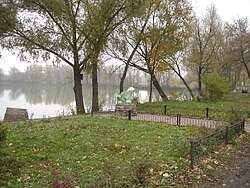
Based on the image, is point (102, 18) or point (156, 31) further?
point (156, 31)

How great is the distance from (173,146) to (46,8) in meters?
13.7

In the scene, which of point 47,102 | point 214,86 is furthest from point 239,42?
point 47,102

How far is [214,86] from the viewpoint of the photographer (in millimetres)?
26422

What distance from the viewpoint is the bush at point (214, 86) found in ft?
86.2

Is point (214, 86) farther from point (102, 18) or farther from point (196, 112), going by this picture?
point (102, 18)

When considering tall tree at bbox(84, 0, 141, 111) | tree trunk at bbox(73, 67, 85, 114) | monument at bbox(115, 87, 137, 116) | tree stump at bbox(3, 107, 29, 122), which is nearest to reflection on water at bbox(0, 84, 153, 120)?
tree trunk at bbox(73, 67, 85, 114)

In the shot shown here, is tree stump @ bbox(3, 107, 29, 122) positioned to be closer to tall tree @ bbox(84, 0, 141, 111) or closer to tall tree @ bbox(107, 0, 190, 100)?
tall tree @ bbox(84, 0, 141, 111)

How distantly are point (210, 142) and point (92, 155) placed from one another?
3.77 m

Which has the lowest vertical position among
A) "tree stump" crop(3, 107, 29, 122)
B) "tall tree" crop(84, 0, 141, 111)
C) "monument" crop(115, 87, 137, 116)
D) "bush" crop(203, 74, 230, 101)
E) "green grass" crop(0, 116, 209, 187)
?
"green grass" crop(0, 116, 209, 187)

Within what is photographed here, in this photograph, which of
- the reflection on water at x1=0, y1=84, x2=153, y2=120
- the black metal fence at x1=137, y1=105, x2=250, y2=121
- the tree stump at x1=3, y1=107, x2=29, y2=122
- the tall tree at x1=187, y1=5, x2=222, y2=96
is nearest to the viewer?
the black metal fence at x1=137, y1=105, x2=250, y2=121

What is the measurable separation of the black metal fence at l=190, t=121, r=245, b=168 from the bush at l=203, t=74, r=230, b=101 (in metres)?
15.0

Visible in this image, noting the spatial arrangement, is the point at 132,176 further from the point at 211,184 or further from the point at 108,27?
the point at 108,27

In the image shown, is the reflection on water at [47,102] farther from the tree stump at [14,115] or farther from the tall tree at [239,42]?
the tall tree at [239,42]

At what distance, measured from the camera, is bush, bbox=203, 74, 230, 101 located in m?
26.3
